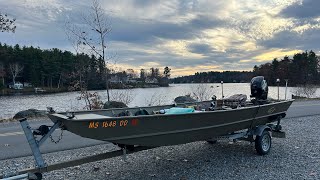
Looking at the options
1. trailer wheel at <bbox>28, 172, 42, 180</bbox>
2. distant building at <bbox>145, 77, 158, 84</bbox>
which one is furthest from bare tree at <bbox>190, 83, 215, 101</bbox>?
trailer wheel at <bbox>28, 172, 42, 180</bbox>

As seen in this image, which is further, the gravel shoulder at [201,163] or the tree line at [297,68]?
the tree line at [297,68]

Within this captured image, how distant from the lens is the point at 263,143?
7.13 meters

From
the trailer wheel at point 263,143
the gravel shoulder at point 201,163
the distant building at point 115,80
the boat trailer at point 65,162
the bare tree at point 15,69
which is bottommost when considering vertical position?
the gravel shoulder at point 201,163

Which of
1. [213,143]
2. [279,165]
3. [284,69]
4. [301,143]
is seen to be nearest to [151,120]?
[279,165]

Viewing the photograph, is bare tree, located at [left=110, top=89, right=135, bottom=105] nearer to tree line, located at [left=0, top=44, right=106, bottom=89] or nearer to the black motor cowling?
the black motor cowling

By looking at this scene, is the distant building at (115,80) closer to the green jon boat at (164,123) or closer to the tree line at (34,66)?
the green jon boat at (164,123)

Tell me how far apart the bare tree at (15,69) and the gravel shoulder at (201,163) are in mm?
70054

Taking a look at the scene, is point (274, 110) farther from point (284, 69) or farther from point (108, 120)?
point (284, 69)

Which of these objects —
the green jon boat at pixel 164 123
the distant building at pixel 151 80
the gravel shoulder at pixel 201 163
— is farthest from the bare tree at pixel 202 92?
the distant building at pixel 151 80

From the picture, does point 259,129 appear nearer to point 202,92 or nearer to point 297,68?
point 202,92

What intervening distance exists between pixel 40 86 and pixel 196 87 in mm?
55995

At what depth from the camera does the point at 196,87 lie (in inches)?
901

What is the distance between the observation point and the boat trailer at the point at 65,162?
14.0ft

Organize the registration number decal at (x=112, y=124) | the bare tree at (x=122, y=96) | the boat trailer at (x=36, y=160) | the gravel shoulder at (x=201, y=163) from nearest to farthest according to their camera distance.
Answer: the boat trailer at (x=36, y=160) → the registration number decal at (x=112, y=124) → the gravel shoulder at (x=201, y=163) → the bare tree at (x=122, y=96)
